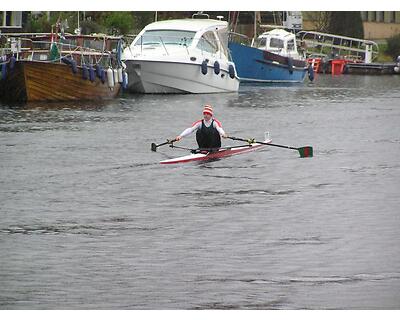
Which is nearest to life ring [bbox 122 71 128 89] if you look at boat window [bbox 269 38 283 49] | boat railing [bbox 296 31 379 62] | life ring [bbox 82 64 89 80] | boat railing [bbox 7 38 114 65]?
boat railing [bbox 7 38 114 65]

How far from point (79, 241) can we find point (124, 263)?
1396mm

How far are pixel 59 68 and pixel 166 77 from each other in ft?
15.4

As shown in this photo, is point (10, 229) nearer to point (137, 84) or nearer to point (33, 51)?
point (33, 51)

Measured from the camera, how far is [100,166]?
81.2 ft

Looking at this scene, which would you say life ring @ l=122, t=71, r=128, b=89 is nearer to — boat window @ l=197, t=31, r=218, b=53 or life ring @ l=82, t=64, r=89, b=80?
life ring @ l=82, t=64, r=89, b=80

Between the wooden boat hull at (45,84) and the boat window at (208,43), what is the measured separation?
4.00 metres

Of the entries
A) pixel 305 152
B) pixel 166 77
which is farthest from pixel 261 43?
pixel 305 152

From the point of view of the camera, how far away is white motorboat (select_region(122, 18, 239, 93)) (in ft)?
124

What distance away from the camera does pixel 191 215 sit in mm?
20062

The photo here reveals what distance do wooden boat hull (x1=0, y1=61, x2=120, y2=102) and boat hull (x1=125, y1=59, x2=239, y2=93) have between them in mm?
2304

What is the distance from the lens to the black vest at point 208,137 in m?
23.5

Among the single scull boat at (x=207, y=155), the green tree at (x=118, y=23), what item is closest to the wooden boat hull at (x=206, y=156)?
the single scull boat at (x=207, y=155)
